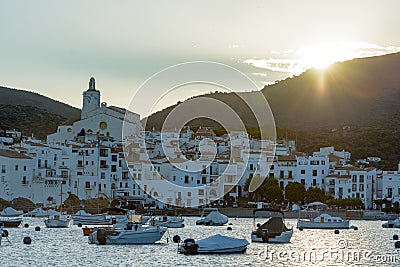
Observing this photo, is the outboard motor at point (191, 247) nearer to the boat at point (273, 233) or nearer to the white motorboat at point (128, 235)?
the white motorboat at point (128, 235)

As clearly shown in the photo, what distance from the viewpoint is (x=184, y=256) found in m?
40.4

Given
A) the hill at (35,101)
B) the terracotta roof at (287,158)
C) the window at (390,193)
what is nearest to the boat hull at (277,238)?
the window at (390,193)

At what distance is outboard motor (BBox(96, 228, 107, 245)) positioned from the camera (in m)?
45.8

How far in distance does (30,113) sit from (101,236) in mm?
102856

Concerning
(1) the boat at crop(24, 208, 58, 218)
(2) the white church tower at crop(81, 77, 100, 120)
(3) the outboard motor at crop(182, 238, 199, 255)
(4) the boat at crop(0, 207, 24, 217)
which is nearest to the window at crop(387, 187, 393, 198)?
(1) the boat at crop(24, 208, 58, 218)

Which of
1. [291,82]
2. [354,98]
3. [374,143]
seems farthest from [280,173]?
[291,82]

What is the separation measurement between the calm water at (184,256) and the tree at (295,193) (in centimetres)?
3238

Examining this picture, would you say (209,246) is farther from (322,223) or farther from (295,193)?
(295,193)

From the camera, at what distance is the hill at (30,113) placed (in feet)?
437

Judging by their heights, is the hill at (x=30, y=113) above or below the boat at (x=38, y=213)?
above

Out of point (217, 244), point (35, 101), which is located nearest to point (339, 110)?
point (35, 101)

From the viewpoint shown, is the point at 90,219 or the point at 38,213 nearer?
the point at 90,219

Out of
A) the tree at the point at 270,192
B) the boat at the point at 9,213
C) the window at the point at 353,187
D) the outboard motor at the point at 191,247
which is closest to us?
the outboard motor at the point at 191,247

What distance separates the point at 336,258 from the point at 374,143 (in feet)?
250
